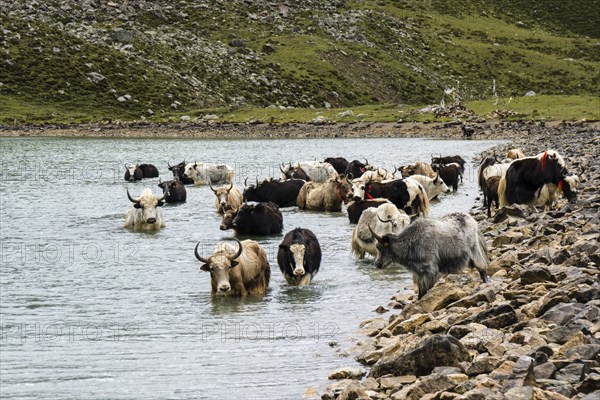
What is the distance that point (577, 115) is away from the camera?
69.2m

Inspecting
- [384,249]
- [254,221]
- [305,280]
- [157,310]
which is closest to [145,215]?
[254,221]

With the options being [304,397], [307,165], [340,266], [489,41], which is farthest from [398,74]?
[304,397]

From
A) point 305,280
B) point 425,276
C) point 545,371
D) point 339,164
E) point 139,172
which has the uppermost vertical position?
point 339,164

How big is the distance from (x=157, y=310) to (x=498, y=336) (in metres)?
5.98

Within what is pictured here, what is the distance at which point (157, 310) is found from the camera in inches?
534

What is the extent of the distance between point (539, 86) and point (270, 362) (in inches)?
4773

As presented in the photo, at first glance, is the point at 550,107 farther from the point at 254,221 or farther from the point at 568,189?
the point at 254,221

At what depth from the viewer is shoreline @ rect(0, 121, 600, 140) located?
6919cm

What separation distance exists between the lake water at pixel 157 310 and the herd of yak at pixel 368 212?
1.33 ft

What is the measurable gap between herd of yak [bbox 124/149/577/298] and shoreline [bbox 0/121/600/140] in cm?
3361

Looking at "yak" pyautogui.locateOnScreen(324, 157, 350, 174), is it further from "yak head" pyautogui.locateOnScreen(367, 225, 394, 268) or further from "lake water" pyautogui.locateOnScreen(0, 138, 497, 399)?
"yak head" pyautogui.locateOnScreen(367, 225, 394, 268)

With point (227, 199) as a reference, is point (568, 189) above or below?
above

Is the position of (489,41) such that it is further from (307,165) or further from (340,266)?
(340,266)

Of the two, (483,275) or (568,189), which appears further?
(568,189)
